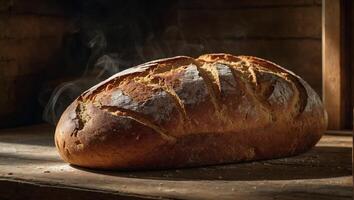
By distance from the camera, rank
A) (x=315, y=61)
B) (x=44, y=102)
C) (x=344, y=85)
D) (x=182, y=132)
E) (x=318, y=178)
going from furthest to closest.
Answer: (x=44, y=102) < (x=315, y=61) < (x=344, y=85) < (x=182, y=132) < (x=318, y=178)

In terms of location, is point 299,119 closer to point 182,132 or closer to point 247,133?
point 247,133

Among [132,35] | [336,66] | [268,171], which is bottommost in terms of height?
[268,171]

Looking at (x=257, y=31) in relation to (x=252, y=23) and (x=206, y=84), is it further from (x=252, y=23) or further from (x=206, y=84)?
(x=206, y=84)

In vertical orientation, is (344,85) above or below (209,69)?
below

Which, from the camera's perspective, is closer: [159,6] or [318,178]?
[318,178]

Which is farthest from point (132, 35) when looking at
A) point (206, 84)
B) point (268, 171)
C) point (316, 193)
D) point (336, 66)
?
point (316, 193)

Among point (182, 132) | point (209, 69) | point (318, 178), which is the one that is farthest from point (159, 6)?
point (318, 178)

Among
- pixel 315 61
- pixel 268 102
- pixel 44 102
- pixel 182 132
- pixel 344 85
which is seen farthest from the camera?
pixel 44 102

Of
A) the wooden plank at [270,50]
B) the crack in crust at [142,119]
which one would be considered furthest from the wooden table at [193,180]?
the wooden plank at [270,50]
